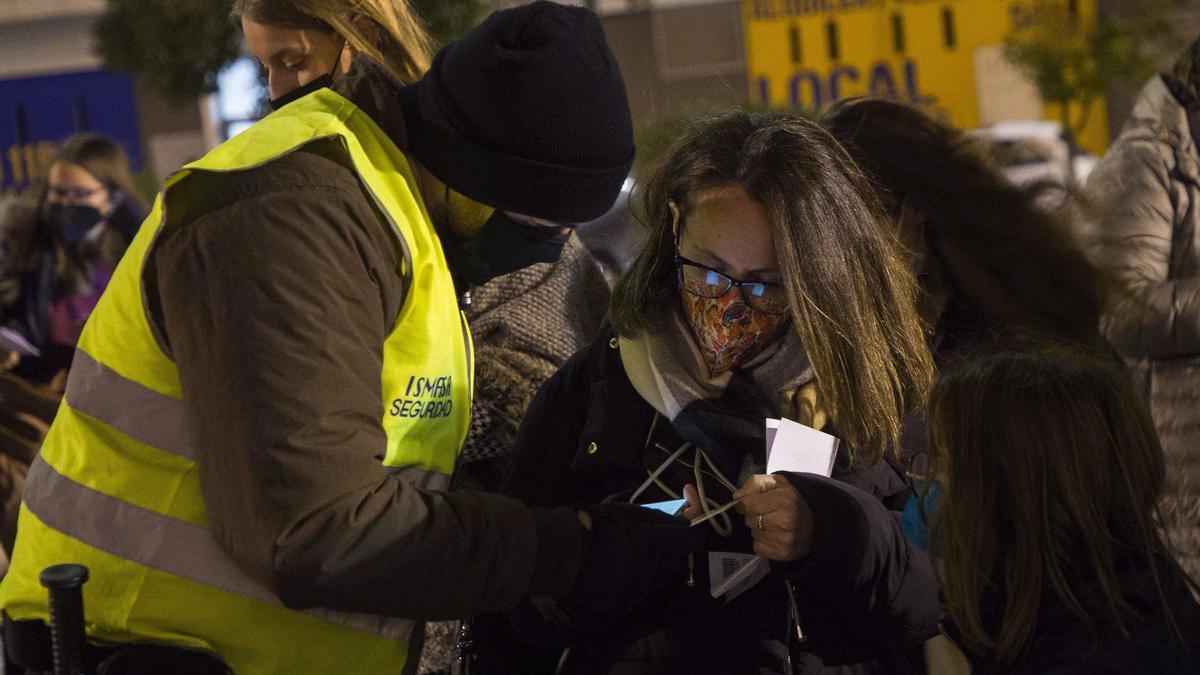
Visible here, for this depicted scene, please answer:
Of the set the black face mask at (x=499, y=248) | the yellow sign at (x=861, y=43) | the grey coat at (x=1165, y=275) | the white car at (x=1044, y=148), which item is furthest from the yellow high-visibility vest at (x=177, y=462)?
the yellow sign at (x=861, y=43)

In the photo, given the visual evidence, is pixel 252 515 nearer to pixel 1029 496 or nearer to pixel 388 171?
pixel 388 171

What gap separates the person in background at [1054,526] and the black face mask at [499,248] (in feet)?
2.23

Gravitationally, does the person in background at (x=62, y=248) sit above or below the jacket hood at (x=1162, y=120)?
below

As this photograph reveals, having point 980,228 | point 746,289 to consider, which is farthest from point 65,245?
point 746,289

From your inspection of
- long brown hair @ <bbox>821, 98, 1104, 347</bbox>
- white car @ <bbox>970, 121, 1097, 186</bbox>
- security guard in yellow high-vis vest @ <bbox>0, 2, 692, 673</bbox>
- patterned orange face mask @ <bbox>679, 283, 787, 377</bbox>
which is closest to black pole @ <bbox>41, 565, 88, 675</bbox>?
security guard in yellow high-vis vest @ <bbox>0, 2, 692, 673</bbox>

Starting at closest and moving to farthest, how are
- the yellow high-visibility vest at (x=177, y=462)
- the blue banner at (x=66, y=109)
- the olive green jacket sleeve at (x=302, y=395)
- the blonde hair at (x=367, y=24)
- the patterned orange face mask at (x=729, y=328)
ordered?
1. the olive green jacket sleeve at (x=302, y=395)
2. the yellow high-visibility vest at (x=177, y=462)
3. the patterned orange face mask at (x=729, y=328)
4. the blonde hair at (x=367, y=24)
5. the blue banner at (x=66, y=109)

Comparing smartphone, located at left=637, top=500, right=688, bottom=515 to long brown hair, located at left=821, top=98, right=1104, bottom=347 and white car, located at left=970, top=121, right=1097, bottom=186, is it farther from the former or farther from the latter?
white car, located at left=970, top=121, right=1097, bottom=186

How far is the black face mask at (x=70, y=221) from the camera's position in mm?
5941

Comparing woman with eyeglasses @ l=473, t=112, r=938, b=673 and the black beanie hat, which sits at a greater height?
the black beanie hat

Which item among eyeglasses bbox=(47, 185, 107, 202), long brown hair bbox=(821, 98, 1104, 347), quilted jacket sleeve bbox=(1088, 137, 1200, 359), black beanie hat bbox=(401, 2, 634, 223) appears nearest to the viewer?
black beanie hat bbox=(401, 2, 634, 223)

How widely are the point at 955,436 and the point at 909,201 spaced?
81cm

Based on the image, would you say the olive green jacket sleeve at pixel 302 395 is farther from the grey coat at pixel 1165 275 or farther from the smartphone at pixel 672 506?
the grey coat at pixel 1165 275

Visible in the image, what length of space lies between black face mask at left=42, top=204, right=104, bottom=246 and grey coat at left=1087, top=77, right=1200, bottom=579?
4.06 m

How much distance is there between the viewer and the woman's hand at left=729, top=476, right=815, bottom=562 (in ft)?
7.12
